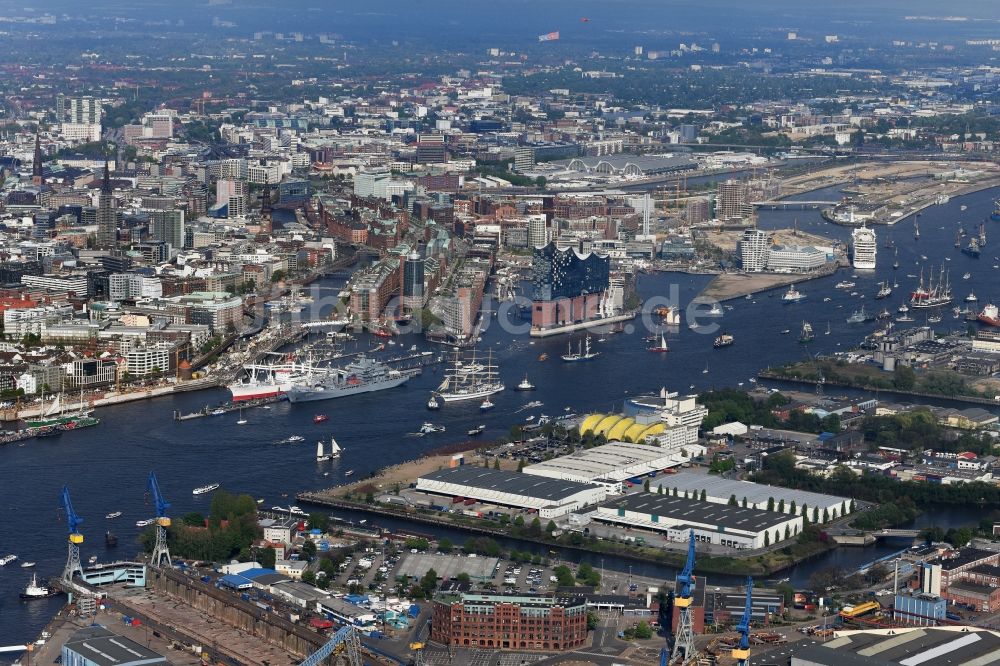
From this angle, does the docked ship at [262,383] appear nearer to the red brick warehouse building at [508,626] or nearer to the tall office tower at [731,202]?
the red brick warehouse building at [508,626]

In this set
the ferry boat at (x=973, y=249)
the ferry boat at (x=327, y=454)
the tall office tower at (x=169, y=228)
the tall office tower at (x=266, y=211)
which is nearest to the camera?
the ferry boat at (x=327, y=454)

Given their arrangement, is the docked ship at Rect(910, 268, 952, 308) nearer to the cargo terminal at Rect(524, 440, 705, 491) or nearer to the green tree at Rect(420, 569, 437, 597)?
the cargo terminal at Rect(524, 440, 705, 491)

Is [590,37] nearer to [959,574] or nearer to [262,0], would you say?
[262,0]

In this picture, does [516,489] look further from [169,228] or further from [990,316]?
[169,228]

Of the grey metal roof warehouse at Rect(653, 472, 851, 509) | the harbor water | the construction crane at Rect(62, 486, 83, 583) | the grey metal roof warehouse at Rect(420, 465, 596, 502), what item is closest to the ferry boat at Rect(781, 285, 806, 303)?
the harbor water

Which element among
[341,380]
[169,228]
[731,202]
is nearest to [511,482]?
[341,380]

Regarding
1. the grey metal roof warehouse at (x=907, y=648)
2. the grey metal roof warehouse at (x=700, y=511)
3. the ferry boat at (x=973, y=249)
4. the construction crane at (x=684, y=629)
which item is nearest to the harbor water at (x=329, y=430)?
the grey metal roof warehouse at (x=700, y=511)
